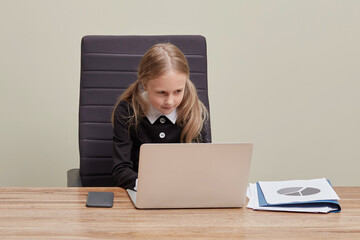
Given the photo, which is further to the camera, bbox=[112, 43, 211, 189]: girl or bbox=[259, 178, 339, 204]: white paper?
bbox=[112, 43, 211, 189]: girl

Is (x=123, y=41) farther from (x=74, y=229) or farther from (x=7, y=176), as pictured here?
(x=7, y=176)

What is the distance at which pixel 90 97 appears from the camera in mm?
2025

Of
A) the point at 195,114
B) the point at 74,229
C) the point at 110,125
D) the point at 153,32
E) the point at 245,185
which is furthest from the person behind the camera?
the point at 153,32

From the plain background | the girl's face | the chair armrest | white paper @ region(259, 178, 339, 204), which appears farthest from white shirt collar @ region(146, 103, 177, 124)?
the plain background

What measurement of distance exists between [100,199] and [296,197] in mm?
528

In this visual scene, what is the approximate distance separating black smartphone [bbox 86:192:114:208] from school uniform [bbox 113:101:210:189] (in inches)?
12.5

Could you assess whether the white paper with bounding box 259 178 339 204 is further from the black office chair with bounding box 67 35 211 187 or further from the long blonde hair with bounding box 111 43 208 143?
the black office chair with bounding box 67 35 211 187

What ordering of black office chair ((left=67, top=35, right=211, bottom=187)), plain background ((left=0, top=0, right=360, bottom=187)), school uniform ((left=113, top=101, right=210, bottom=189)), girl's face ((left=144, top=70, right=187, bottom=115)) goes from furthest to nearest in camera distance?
plain background ((left=0, top=0, right=360, bottom=187)), black office chair ((left=67, top=35, right=211, bottom=187)), school uniform ((left=113, top=101, right=210, bottom=189)), girl's face ((left=144, top=70, right=187, bottom=115))

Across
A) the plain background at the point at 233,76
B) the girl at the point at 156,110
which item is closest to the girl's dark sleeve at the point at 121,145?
the girl at the point at 156,110

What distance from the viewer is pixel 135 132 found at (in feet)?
6.36

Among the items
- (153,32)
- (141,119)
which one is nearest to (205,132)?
(141,119)

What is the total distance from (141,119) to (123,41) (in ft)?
1.02

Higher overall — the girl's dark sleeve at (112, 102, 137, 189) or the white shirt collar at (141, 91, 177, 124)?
the white shirt collar at (141, 91, 177, 124)

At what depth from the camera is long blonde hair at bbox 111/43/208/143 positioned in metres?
1.78
